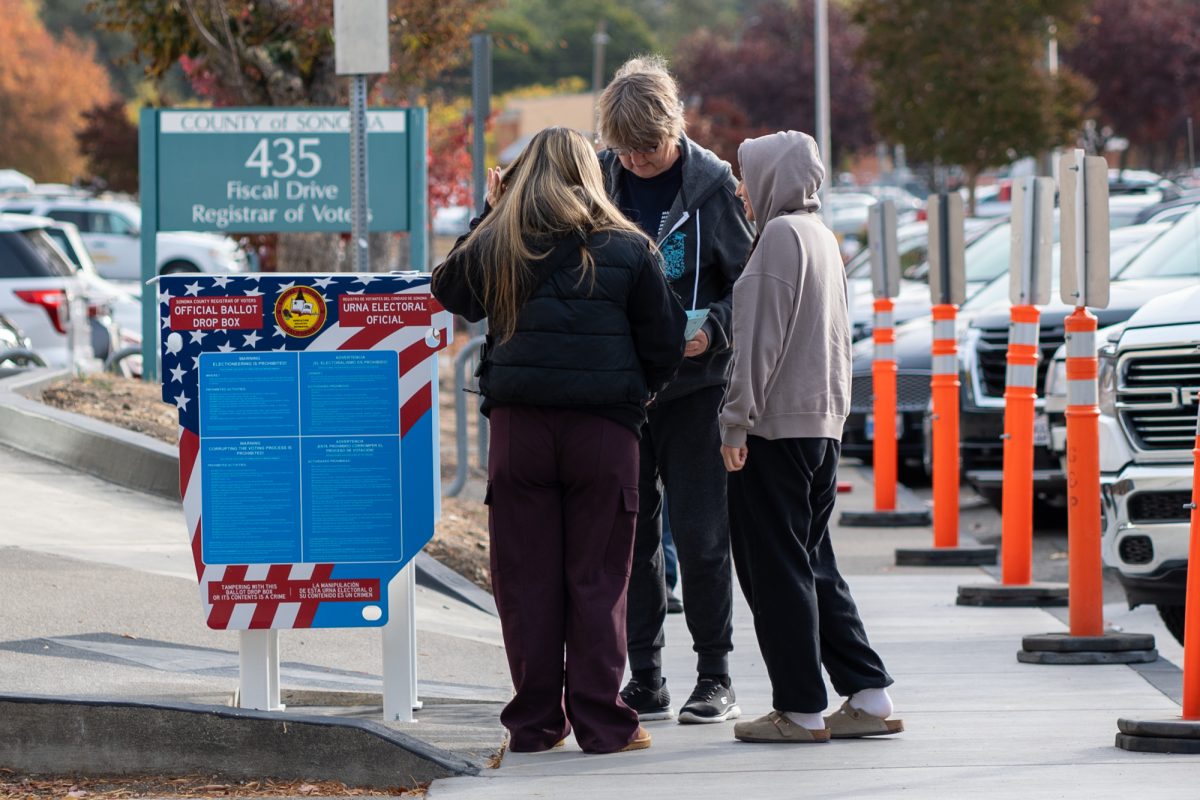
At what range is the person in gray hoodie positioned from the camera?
5523 mm

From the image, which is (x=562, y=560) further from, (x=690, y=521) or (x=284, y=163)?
(x=284, y=163)

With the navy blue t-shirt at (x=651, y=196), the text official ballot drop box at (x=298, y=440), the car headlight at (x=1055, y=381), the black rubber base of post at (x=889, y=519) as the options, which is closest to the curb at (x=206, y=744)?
the text official ballot drop box at (x=298, y=440)

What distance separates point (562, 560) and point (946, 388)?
479cm

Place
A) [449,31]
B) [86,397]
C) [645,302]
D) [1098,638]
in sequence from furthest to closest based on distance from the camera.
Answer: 1. [449,31]
2. [86,397]
3. [1098,638]
4. [645,302]

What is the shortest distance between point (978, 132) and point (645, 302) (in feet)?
88.6

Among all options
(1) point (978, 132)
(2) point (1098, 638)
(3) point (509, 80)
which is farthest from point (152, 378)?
(3) point (509, 80)

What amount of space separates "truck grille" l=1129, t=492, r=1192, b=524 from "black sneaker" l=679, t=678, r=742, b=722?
2.21m

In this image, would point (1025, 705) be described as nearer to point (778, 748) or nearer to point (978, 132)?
point (778, 748)

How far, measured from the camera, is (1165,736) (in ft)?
18.1

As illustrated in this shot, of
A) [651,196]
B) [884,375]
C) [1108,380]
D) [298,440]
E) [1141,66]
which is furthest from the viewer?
[1141,66]

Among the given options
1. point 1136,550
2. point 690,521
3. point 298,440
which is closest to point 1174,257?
point 1136,550

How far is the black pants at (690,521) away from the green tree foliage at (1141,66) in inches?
1202

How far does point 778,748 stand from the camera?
5664 millimetres

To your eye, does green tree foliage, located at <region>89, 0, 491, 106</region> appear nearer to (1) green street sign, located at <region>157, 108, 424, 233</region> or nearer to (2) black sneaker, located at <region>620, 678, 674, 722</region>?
(1) green street sign, located at <region>157, 108, 424, 233</region>
